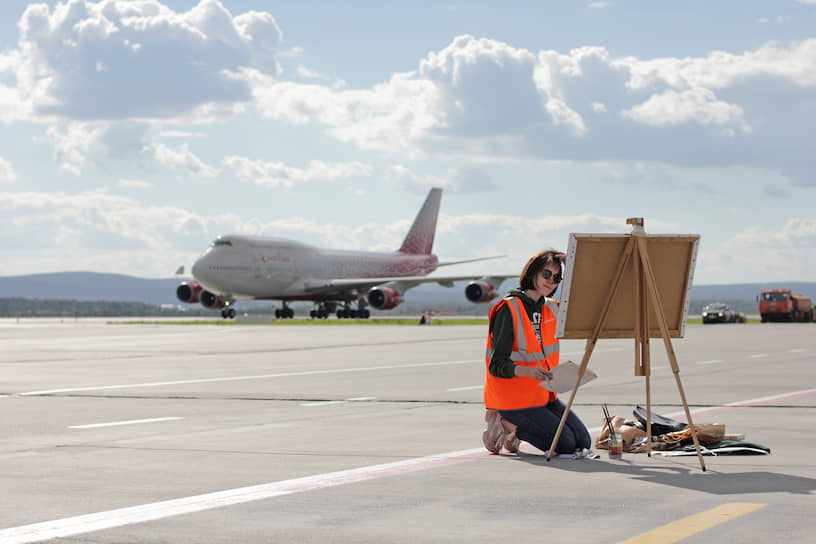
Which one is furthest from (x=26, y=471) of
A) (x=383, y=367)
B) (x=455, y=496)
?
(x=383, y=367)

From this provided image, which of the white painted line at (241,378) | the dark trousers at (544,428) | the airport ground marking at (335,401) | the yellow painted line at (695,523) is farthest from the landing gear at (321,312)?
the yellow painted line at (695,523)

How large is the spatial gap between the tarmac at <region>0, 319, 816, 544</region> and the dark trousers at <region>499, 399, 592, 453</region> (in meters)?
0.19

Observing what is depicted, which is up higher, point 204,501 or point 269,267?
point 269,267

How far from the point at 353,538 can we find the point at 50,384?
13025 millimetres

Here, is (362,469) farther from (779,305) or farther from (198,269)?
(779,305)

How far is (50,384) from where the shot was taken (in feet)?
58.5

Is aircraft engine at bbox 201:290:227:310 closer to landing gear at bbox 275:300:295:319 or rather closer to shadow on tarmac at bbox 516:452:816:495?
landing gear at bbox 275:300:295:319

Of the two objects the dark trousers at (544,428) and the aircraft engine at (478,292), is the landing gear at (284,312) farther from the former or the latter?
the dark trousers at (544,428)

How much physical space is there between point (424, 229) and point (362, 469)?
8004 cm

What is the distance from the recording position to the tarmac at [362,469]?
245 inches

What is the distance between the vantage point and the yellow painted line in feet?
19.1

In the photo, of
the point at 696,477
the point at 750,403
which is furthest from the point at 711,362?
the point at 696,477

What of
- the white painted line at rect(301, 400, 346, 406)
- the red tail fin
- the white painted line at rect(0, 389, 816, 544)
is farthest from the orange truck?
the white painted line at rect(0, 389, 816, 544)

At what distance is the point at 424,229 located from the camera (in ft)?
290
